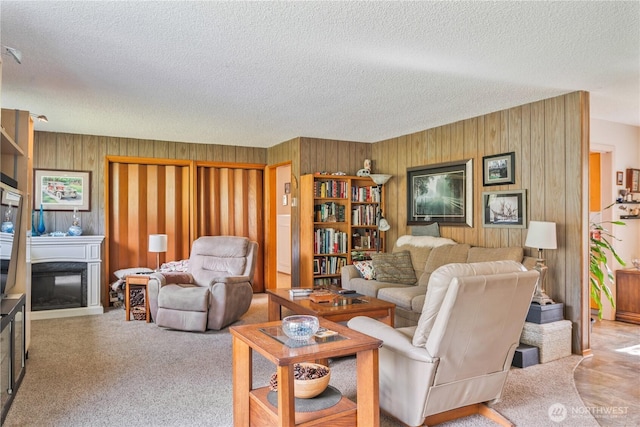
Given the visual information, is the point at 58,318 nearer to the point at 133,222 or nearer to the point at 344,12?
the point at 133,222

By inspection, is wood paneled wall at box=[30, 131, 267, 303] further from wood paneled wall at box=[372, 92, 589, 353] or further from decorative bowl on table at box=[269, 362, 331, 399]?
decorative bowl on table at box=[269, 362, 331, 399]

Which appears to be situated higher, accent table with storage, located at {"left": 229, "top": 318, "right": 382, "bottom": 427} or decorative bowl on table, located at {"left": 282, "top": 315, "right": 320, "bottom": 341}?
decorative bowl on table, located at {"left": 282, "top": 315, "right": 320, "bottom": 341}

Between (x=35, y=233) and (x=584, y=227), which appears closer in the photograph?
(x=584, y=227)

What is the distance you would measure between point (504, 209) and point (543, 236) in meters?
0.73

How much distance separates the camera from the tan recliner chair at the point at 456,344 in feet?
7.32

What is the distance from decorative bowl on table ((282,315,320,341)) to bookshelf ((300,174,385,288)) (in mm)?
3481

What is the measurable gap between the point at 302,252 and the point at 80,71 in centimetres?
350

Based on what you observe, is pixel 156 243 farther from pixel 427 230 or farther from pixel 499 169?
pixel 499 169

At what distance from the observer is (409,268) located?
5.23 metres

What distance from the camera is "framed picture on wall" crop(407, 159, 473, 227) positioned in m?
5.04

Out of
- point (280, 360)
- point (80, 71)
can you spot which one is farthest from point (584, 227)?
point (80, 71)

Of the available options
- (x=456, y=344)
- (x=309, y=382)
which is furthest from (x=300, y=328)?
(x=456, y=344)

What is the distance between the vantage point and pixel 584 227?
389 centimetres

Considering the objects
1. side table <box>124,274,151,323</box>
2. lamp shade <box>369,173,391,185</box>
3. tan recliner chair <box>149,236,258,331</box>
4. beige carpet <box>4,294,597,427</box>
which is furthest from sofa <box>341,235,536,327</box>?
side table <box>124,274,151,323</box>
